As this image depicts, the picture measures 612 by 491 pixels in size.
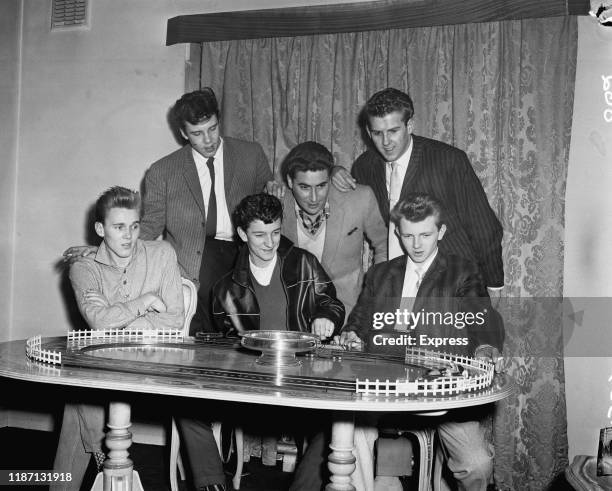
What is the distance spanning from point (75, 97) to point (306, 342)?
9.60 ft

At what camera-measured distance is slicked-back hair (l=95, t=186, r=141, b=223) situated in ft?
12.4

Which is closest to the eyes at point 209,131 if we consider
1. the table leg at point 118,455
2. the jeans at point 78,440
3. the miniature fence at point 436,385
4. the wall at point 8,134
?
the wall at point 8,134

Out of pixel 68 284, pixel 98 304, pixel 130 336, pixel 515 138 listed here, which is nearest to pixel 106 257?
pixel 98 304

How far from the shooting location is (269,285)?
403 cm

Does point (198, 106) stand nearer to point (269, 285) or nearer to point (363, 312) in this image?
point (269, 285)

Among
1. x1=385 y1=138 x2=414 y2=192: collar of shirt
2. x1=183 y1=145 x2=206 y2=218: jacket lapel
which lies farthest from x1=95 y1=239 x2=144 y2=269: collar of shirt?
x1=385 y1=138 x2=414 y2=192: collar of shirt

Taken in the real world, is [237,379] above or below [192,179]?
below

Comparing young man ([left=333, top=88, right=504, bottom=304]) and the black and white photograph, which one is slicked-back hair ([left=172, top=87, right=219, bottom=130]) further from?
young man ([left=333, top=88, right=504, bottom=304])

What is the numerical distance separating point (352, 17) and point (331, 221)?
3.88 feet

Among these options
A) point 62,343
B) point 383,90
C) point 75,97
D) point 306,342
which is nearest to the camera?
point 306,342

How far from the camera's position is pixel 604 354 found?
397 cm

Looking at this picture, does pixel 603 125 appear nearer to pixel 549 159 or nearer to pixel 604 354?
pixel 549 159

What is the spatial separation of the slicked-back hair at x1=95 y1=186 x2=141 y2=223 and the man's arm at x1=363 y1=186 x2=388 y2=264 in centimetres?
130

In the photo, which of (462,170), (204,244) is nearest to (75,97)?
(204,244)
